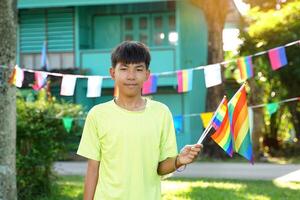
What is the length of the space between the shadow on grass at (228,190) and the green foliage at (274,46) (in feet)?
21.4

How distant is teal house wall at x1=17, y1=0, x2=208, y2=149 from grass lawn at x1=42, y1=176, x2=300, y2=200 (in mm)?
8519

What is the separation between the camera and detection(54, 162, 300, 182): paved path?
12749 millimetres

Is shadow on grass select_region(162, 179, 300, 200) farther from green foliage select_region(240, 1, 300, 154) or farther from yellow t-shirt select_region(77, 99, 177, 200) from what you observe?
green foliage select_region(240, 1, 300, 154)

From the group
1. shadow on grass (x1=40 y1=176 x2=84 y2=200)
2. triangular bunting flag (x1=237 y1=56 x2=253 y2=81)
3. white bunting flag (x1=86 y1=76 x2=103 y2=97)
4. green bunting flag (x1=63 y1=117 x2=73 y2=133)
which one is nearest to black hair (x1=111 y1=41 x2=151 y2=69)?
shadow on grass (x1=40 y1=176 x2=84 y2=200)

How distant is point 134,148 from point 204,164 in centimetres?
1277

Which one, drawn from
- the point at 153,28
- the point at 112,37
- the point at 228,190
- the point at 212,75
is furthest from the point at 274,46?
the point at 228,190

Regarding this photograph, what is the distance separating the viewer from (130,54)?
3518mm

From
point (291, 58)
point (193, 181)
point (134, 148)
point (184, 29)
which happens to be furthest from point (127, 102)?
point (184, 29)

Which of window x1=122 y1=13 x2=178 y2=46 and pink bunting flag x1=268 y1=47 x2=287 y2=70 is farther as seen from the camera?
window x1=122 y1=13 x2=178 y2=46

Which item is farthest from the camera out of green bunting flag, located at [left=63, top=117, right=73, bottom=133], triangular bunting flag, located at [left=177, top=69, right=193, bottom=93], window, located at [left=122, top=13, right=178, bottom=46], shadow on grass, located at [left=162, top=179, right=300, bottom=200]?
window, located at [left=122, top=13, right=178, bottom=46]

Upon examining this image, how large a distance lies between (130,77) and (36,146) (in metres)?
5.94

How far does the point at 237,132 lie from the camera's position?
3.92 meters

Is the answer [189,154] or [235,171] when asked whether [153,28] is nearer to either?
[235,171]

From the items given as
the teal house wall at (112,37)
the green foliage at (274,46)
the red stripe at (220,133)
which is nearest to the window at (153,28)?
the teal house wall at (112,37)
